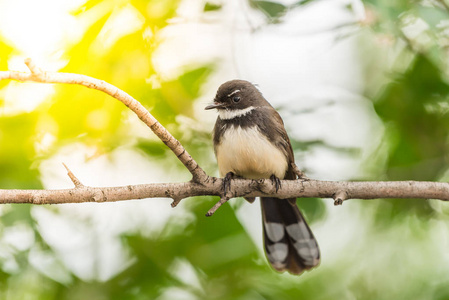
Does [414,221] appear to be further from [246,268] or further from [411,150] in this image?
[246,268]

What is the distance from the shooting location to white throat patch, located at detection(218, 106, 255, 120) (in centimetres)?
576

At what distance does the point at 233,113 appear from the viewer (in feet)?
19.1

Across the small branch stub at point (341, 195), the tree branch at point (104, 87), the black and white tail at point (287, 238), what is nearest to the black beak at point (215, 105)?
the black and white tail at point (287, 238)

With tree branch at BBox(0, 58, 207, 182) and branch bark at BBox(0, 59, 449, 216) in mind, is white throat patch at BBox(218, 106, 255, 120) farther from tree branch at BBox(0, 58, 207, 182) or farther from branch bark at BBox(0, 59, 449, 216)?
tree branch at BBox(0, 58, 207, 182)

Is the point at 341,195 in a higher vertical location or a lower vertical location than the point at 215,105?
higher

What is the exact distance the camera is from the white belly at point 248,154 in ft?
17.9

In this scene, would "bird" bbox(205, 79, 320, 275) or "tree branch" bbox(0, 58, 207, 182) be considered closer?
"tree branch" bbox(0, 58, 207, 182)

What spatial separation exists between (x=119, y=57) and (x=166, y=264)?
6.22 ft

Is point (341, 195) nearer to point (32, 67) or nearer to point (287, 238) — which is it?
point (287, 238)

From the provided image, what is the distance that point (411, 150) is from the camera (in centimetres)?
536

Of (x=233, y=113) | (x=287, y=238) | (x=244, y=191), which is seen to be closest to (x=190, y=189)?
(x=244, y=191)

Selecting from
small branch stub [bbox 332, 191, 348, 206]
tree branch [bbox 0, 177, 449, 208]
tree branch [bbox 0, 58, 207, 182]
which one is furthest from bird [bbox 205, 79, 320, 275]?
tree branch [bbox 0, 58, 207, 182]

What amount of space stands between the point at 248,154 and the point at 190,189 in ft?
4.35

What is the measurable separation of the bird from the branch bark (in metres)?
0.69
